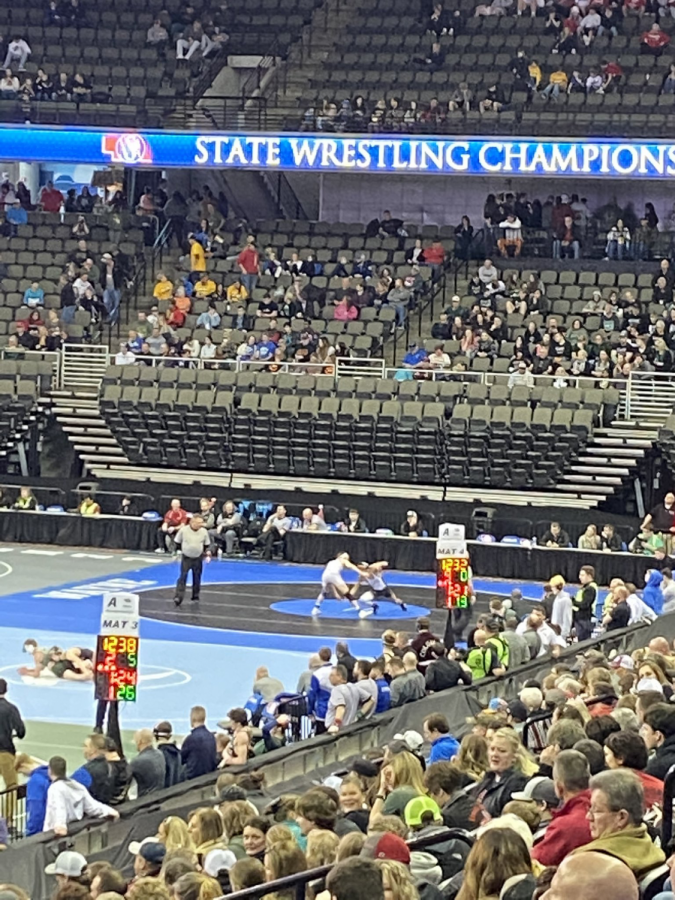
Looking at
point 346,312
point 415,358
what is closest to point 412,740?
point 415,358

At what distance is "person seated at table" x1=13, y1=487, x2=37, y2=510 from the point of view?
1319 inches

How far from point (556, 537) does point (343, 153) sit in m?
12.1

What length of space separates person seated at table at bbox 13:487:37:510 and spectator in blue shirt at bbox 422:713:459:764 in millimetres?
20840

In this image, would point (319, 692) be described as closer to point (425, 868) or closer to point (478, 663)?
point (478, 663)

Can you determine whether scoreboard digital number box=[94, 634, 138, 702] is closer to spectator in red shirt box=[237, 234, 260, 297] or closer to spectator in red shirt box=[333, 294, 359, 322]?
spectator in red shirt box=[333, 294, 359, 322]

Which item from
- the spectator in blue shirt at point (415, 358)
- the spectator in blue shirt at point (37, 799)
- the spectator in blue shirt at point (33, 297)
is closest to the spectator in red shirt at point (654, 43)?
the spectator in blue shirt at point (415, 358)

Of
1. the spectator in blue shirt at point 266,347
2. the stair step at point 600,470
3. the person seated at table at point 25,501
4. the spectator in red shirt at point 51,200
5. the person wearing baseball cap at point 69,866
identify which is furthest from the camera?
the spectator in red shirt at point 51,200

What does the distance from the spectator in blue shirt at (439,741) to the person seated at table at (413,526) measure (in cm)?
1791

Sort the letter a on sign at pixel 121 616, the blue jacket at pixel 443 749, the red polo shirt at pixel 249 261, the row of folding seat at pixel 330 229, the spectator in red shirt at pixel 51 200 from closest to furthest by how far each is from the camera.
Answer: the blue jacket at pixel 443 749, the letter a on sign at pixel 121 616, the red polo shirt at pixel 249 261, the row of folding seat at pixel 330 229, the spectator in red shirt at pixel 51 200

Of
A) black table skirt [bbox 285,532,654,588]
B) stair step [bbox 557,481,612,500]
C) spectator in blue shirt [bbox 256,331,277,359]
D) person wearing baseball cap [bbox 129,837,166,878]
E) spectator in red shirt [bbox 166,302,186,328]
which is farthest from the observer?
spectator in red shirt [bbox 166,302,186,328]

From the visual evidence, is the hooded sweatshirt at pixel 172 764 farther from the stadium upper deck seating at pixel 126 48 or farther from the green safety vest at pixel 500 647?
the stadium upper deck seating at pixel 126 48

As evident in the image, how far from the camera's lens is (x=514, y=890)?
21.0 ft

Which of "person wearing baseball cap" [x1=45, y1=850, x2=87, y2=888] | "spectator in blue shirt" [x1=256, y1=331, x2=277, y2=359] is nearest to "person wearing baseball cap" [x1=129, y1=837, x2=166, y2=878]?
"person wearing baseball cap" [x1=45, y1=850, x2=87, y2=888]

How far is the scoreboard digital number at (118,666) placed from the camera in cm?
1630
